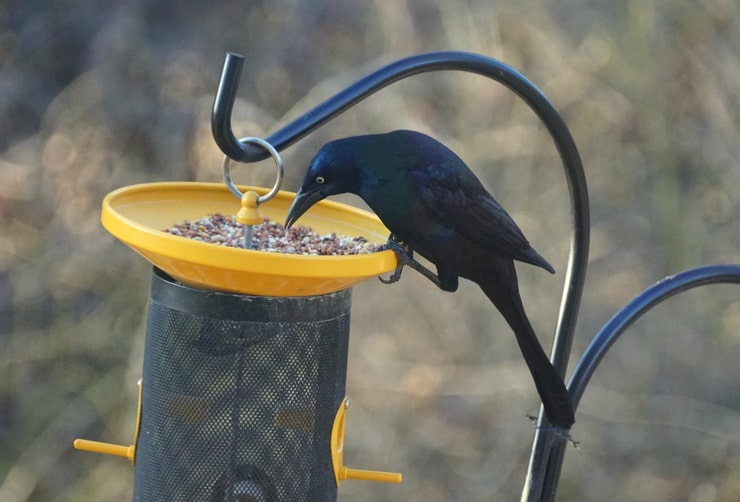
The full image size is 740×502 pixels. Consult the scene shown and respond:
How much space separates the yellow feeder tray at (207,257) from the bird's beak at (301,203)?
0.13 meters

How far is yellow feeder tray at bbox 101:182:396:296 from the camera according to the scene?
6.11ft

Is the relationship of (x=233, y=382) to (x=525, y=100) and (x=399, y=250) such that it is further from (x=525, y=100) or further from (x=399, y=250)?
(x=525, y=100)

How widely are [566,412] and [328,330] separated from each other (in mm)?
606

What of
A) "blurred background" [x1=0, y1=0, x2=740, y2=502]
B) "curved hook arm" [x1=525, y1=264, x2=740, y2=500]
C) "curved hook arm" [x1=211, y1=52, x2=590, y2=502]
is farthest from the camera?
"blurred background" [x1=0, y1=0, x2=740, y2=502]

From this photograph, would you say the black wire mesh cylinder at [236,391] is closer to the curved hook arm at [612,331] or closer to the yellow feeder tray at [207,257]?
the yellow feeder tray at [207,257]

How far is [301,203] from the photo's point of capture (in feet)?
7.52

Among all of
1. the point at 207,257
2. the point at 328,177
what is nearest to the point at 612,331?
the point at 328,177

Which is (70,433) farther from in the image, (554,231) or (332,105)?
(332,105)

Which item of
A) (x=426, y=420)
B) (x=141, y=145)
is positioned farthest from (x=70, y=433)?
(x=426, y=420)

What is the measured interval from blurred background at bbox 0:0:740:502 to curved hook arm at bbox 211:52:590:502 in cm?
349

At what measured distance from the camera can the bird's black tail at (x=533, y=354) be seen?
92.0 inches

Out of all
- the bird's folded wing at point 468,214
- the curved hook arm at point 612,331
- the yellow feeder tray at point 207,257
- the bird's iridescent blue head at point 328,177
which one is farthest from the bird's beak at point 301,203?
the curved hook arm at point 612,331

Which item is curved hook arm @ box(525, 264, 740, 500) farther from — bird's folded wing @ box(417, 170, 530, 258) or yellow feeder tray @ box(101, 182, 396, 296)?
yellow feeder tray @ box(101, 182, 396, 296)

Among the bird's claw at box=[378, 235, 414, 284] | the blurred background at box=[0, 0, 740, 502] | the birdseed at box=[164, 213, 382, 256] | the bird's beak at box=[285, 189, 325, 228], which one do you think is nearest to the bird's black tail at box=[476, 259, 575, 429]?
the bird's claw at box=[378, 235, 414, 284]
